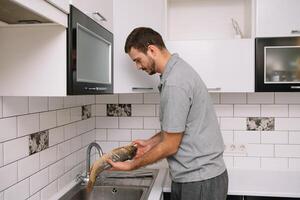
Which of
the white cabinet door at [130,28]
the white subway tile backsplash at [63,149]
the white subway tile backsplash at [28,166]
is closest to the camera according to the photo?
the white subway tile backsplash at [28,166]

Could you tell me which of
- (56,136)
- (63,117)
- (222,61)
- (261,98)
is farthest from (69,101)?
(261,98)

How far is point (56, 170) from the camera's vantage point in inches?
63.1

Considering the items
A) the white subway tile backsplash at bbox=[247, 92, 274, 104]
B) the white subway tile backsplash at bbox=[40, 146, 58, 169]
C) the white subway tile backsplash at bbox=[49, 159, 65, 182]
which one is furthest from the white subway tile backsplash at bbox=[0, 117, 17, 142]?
the white subway tile backsplash at bbox=[247, 92, 274, 104]

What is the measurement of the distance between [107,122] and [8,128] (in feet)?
3.68

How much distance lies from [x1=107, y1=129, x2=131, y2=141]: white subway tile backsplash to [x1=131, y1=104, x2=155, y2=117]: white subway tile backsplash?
0.14m

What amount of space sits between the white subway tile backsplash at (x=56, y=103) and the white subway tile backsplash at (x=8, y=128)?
0.99ft

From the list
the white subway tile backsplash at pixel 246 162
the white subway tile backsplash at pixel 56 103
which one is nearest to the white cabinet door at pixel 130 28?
the white subway tile backsplash at pixel 56 103

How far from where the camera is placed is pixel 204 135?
1473 mm

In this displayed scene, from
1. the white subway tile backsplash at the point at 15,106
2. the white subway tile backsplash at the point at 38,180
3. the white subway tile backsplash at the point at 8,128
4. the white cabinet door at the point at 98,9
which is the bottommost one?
the white subway tile backsplash at the point at 38,180

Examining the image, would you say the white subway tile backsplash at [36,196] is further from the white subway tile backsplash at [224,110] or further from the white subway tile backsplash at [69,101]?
the white subway tile backsplash at [224,110]

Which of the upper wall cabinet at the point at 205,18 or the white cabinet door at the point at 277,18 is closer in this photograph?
the white cabinet door at the point at 277,18

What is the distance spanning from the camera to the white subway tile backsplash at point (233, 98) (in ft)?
7.00

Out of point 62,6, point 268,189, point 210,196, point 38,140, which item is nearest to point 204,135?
point 210,196

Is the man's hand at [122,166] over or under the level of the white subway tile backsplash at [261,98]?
under
